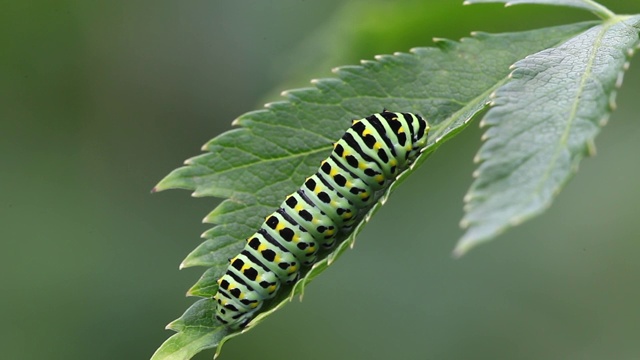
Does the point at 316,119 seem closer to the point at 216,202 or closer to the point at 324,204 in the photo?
the point at 324,204

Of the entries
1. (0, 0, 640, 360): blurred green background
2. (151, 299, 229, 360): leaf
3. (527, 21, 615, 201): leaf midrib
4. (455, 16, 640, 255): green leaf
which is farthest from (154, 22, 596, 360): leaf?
(0, 0, 640, 360): blurred green background

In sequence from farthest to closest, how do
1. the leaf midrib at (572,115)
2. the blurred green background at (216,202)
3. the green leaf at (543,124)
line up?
1. the blurred green background at (216,202)
2. the leaf midrib at (572,115)
3. the green leaf at (543,124)

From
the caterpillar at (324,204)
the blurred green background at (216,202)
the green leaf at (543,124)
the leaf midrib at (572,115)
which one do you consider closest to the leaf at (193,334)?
the caterpillar at (324,204)

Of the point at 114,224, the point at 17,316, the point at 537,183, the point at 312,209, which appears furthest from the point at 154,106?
the point at 537,183

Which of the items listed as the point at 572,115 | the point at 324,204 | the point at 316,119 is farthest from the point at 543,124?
the point at 316,119

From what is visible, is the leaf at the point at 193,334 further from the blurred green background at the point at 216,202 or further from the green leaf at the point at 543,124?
the blurred green background at the point at 216,202

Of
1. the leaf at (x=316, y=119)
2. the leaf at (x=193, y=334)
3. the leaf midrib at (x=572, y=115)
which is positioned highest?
the leaf at (x=316, y=119)
